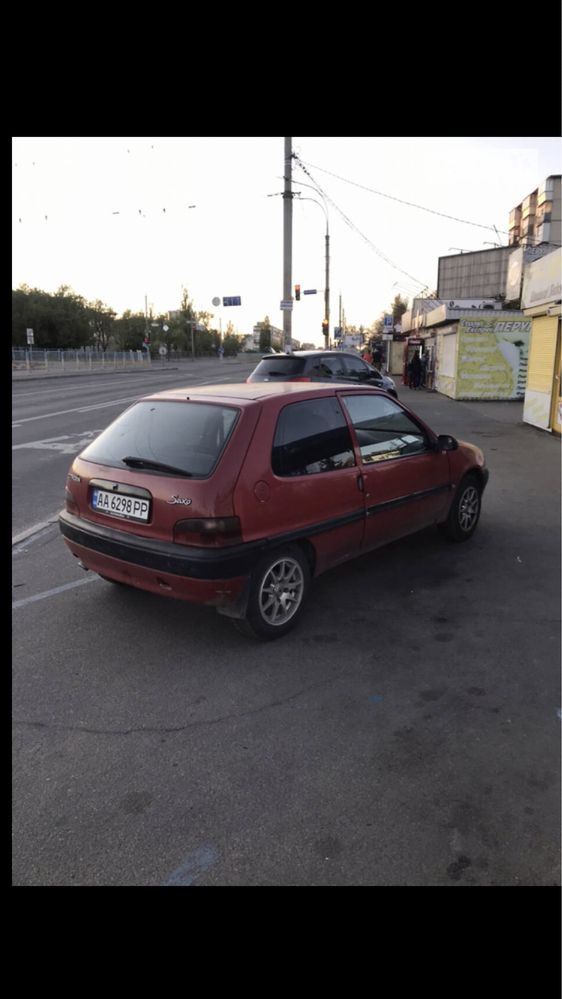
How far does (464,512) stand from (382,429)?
60.6 inches

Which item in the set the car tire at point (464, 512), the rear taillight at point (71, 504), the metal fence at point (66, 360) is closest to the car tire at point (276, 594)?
the rear taillight at point (71, 504)

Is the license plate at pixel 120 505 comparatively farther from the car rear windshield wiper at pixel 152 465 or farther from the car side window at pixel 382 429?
the car side window at pixel 382 429

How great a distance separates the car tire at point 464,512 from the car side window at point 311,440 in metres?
1.72

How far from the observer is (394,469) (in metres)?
4.93

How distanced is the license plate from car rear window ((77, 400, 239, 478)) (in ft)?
0.68

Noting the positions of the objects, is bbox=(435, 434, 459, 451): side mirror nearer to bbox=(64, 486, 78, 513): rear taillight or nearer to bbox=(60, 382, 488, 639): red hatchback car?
bbox=(60, 382, 488, 639): red hatchback car

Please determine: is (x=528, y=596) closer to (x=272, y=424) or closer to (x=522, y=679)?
(x=522, y=679)

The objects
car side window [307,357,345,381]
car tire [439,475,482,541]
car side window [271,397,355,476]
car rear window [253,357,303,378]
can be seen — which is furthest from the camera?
car side window [307,357,345,381]

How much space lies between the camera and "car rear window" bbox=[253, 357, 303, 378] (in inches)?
498

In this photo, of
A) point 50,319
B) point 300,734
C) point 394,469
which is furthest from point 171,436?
point 50,319

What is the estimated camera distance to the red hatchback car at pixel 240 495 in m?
3.66

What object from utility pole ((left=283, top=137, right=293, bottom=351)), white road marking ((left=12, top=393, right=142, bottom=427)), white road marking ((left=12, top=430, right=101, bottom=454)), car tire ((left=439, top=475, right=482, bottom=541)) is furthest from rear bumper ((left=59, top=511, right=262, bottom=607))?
utility pole ((left=283, top=137, right=293, bottom=351))
